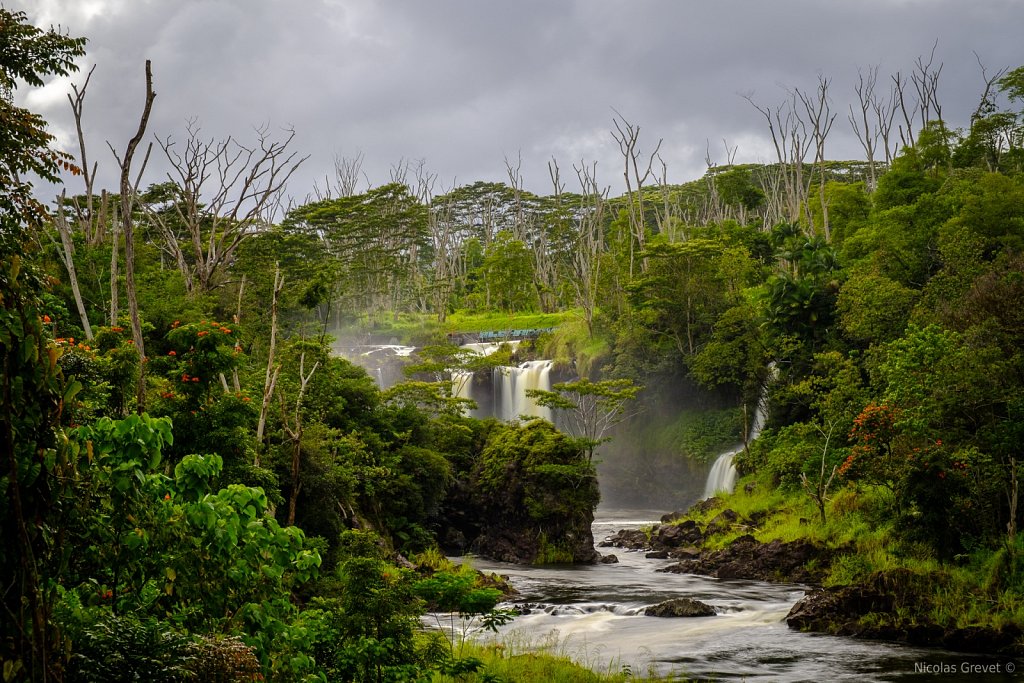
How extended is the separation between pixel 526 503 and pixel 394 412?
17.4 feet

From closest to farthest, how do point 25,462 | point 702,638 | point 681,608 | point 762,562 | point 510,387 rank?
1. point 25,462
2. point 702,638
3. point 681,608
4. point 762,562
5. point 510,387

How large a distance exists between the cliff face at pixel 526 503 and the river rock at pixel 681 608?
8469 millimetres

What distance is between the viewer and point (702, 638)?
54.5 ft

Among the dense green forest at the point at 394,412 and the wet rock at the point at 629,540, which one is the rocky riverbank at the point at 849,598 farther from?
the wet rock at the point at 629,540

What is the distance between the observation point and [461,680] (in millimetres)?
10789

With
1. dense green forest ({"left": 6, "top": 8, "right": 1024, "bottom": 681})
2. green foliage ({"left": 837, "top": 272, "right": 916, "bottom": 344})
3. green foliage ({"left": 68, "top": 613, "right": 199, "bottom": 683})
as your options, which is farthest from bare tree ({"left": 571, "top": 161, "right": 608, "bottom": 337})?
green foliage ({"left": 68, "top": 613, "right": 199, "bottom": 683})

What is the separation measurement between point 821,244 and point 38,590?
1452 inches

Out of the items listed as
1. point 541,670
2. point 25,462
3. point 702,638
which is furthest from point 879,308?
point 25,462

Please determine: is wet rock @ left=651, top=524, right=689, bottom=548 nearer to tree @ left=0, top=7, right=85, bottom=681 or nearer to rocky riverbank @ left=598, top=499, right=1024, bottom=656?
rocky riverbank @ left=598, top=499, right=1024, bottom=656

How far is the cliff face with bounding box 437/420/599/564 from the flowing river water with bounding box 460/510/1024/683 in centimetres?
316

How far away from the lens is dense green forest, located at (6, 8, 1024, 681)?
5109 millimetres

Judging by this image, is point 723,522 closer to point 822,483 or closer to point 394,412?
point 822,483

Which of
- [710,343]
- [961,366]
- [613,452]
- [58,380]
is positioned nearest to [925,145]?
[710,343]

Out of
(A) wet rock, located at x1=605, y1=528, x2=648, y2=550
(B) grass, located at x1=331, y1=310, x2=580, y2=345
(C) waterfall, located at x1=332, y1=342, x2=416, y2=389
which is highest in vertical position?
(B) grass, located at x1=331, y1=310, x2=580, y2=345
